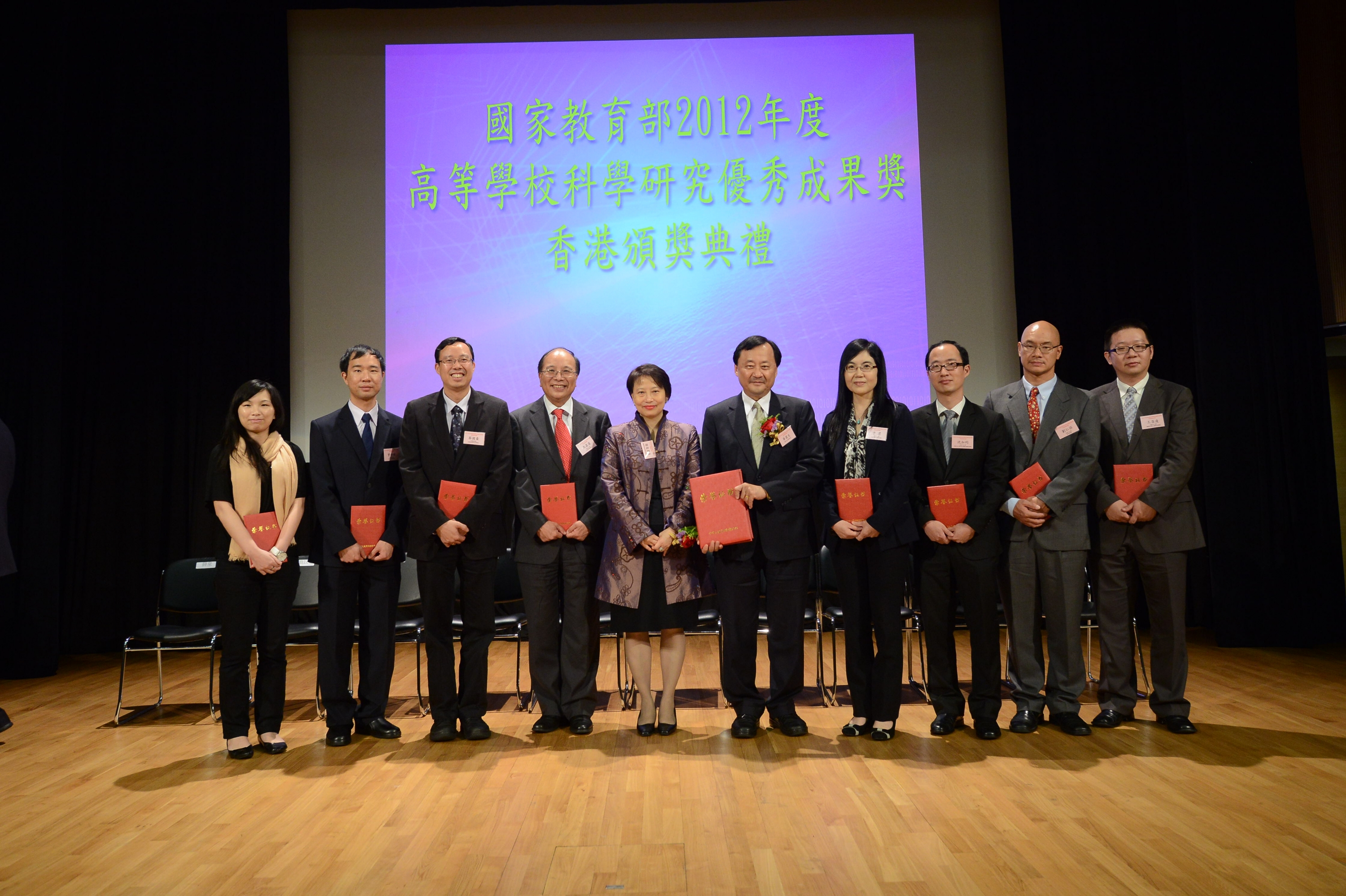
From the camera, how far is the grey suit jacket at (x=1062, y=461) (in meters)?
3.64

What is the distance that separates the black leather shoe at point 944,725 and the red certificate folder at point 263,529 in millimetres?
2799

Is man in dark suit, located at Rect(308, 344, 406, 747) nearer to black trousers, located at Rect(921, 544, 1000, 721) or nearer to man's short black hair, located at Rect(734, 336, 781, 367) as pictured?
man's short black hair, located at Rect(734, 336, 781, 367)

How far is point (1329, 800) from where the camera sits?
273 centimetres

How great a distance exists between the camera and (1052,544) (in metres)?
3.66

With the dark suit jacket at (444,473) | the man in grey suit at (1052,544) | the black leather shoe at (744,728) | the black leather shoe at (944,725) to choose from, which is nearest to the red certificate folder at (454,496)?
the dark suit jacket at (444,473)

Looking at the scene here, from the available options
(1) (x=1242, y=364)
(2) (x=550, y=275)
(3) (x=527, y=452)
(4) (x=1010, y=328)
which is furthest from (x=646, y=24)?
(1) (x=1242, y=364)

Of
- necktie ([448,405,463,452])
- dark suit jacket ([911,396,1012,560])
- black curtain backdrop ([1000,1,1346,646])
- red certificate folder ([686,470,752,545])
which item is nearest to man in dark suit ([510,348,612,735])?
necktie ([448,405,463,452])

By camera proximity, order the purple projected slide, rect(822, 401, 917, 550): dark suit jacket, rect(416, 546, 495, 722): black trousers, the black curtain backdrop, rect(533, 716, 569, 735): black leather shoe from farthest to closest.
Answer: the purple projected slide
the black curtain backdrop
rect(533, 716, 569, 735): black leather shoe
rect(416, 546, 495, 722): black trousers
rect(822, 401, 917, 550): dark suit jacket

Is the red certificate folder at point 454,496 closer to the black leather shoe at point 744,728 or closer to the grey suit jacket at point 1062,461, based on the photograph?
the black leather shoe at point 744,728

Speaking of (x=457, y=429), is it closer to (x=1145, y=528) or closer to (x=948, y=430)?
(x=948, y=430)

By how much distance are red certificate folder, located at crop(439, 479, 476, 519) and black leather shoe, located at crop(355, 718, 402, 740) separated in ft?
3.17

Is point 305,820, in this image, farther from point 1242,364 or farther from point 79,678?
point 1242,364

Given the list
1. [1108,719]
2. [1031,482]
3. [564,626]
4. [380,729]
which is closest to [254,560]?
[380,729]

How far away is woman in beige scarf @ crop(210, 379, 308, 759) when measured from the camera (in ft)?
11.5
